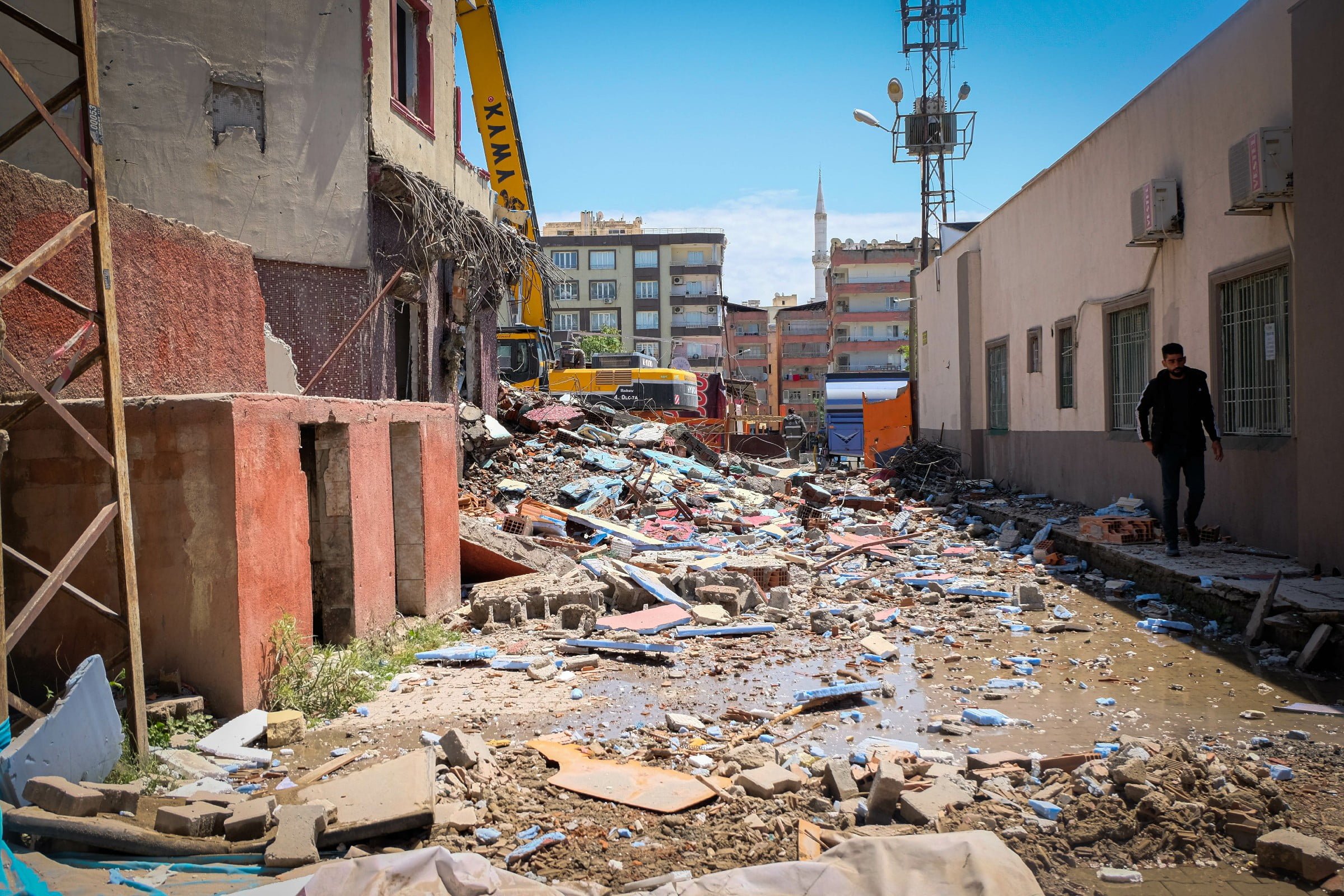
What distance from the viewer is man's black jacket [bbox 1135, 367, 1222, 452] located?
8688mm

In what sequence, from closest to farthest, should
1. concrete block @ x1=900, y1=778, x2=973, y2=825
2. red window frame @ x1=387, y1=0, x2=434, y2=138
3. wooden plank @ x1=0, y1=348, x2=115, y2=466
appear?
1. concrete block @ x1=900, y1=778, x2=973, y2=825
2. wooden plank @ x1=0, y1=348, x2=115, y2=466
3. red window frame @ x1=387, y1=0, x2=434, y2=138

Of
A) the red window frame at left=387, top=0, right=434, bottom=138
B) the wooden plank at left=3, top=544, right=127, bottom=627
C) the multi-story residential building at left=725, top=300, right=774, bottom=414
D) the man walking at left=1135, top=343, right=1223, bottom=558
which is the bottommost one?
the wooden plank at left=3, top=544, right=127, bottom=627

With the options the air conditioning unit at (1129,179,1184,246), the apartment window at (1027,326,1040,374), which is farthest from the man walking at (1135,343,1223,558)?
the apartment window at (1027,326,1040,374)

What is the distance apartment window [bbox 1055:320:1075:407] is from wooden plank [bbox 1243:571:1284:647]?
8.35 metres

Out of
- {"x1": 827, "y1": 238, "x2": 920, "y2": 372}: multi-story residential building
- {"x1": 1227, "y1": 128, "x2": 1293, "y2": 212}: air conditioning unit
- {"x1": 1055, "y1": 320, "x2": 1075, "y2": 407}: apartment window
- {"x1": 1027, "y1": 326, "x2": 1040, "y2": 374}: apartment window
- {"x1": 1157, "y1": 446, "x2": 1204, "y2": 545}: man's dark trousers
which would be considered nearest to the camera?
{"x1": 1227, "y1": 128, "x2": 1293, "y2": 212}: air conditioning unit

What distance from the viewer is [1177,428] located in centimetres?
875

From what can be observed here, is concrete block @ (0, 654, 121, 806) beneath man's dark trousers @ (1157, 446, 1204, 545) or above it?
beneath

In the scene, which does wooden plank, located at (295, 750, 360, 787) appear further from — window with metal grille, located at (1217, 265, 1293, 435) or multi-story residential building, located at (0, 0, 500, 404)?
window with metal grille, located at (1217, 265, 1293, 435)

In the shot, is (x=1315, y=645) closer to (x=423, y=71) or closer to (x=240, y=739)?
(x=240, y=739)

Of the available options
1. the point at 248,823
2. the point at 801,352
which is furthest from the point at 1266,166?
the point at 801,352

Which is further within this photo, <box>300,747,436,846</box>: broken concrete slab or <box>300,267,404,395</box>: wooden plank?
<box>300,267,404,395</box>: wooden plank

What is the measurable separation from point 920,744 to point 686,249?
2778 inches

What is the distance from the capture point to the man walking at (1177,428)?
342 inches

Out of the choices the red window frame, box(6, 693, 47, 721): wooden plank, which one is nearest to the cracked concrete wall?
the red window frame
